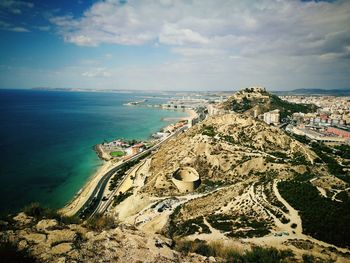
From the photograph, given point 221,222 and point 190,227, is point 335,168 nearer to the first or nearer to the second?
point 221,222

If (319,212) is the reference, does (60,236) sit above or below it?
above

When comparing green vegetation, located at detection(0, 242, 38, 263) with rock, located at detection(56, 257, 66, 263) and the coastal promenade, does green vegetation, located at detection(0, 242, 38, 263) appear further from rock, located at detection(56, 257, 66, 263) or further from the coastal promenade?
the coastal promenade

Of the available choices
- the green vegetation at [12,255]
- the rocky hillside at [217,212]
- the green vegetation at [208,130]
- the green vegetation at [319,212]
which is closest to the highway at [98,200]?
the rocky hillside at [217,212]

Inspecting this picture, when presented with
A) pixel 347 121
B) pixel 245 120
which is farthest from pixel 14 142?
pixel 347 121

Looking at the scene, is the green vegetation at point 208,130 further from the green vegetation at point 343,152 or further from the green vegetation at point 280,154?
the green vegetation at point 343,152

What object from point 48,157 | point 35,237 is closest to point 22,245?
point 35,237

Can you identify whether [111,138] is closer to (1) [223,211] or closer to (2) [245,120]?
(2) [245,120]

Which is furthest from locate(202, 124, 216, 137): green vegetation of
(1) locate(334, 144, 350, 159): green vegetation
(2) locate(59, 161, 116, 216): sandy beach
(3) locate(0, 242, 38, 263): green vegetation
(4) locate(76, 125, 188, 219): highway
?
(3) locate(0, 242, 38, 263): green vegetation

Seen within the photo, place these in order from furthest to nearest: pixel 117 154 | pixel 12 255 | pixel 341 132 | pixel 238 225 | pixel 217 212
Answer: pixel 341 132 < pixel 117 154 < pixel 217 212 < pixel 238 225 < pixel 12 255
